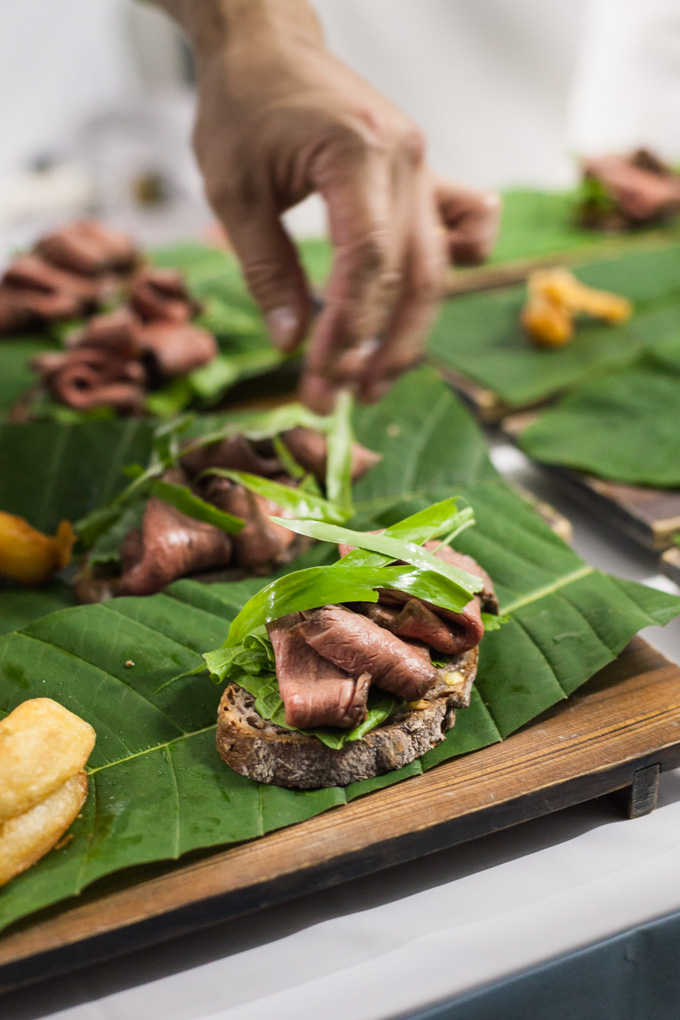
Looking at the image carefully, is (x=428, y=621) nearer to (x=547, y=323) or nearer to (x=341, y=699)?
(x=341, y=699)

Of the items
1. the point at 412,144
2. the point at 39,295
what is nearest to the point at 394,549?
the point at 412,144

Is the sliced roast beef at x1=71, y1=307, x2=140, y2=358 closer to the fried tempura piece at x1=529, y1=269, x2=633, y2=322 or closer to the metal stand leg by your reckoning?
the fried tempura piece at x1=529, y1=269, x2=633, y2=322

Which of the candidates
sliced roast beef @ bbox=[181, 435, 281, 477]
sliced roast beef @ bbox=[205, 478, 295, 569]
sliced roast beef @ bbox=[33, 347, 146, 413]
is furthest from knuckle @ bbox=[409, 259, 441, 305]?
sliced roast beef @ bbox=[33, 347, 146, 413]

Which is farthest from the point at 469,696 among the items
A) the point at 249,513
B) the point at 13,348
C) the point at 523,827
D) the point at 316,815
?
the point at 13,348

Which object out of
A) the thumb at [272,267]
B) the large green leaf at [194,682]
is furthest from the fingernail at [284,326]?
the large green leaf at [194,682]

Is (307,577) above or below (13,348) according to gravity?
above

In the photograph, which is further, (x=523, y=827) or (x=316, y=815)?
(x=523, y=827)

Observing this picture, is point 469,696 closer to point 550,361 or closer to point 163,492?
point 163,492

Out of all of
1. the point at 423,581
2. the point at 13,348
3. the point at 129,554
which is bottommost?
the point at 13,348
